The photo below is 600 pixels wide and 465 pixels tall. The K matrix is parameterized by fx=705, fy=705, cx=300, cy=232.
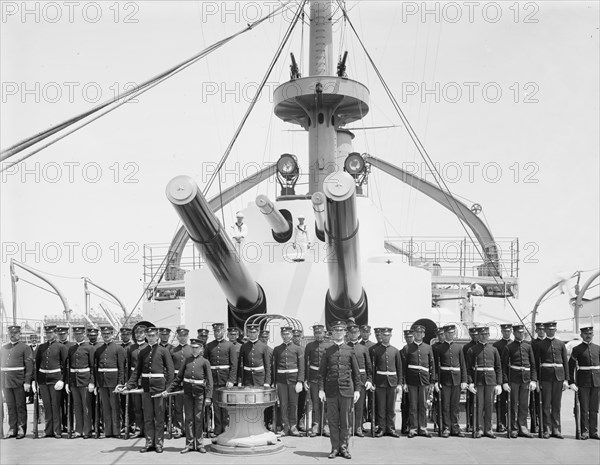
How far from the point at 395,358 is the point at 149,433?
2709 mm

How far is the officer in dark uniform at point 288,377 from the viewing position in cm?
781

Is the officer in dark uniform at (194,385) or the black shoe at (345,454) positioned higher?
the officer in dark uniform at (194,385)

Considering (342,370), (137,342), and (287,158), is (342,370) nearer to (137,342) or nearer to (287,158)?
(137,342)

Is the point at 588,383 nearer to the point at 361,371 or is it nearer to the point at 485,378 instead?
the point at 485,378

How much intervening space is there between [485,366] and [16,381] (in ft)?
17.0

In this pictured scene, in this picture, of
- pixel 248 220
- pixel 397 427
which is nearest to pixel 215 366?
pixel 397 427

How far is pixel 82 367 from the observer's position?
771 cm

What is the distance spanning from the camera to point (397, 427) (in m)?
8.34

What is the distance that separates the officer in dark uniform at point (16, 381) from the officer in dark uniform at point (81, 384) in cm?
51

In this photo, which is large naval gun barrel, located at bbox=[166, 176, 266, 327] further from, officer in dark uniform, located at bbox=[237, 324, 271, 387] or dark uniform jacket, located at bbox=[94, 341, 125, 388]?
dark uniform jacket, located at bbox=[94, 341, 125, 388]

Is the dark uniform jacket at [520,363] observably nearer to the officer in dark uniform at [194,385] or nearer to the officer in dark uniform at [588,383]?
the officer in dark uniform at [588,383]

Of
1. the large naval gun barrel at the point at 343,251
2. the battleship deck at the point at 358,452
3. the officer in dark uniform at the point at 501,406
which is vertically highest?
the large naval gun barrel at the point at 343,251

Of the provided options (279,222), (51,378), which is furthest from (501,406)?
(51,378)

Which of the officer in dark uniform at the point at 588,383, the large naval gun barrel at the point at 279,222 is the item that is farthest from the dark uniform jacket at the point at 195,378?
the officer in dark uniform at the point at 588,383
